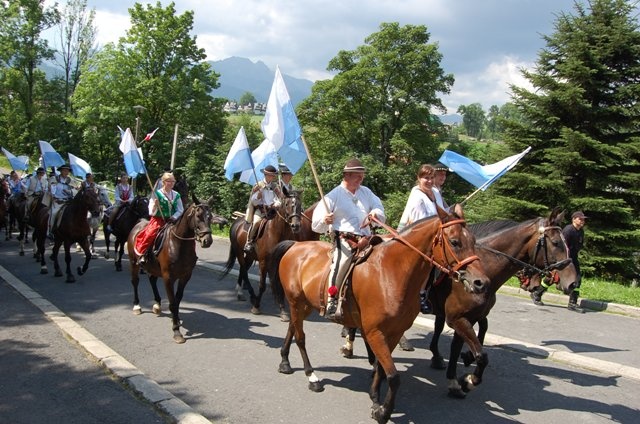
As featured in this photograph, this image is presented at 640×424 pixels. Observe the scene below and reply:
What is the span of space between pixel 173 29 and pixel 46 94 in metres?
14.9

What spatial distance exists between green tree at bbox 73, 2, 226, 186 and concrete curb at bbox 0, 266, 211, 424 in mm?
24527

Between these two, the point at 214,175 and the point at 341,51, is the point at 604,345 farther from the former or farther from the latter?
the point at 341,51

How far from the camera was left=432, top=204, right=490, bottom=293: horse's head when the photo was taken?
4.11m

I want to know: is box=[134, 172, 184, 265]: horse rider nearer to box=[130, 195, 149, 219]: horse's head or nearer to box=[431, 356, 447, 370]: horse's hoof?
box=[130, 195, 149, 219]: horse's head

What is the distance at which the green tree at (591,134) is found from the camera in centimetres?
1661

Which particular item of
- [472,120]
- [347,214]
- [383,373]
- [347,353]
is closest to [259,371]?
[347,353]

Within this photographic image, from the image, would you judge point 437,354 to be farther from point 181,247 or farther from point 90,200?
point 90,200

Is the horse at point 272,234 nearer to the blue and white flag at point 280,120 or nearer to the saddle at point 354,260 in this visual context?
the blue and white flag at point 280,120

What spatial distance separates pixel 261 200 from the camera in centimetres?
1000

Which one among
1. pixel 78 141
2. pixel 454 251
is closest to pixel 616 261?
pixel 454 251

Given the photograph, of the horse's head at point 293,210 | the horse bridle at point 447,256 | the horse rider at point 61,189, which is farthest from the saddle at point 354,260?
the horse rider at point 61,189

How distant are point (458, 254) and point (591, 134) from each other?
654 inches

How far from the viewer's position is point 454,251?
4.27 metres

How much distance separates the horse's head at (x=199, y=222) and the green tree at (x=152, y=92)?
24.8m
